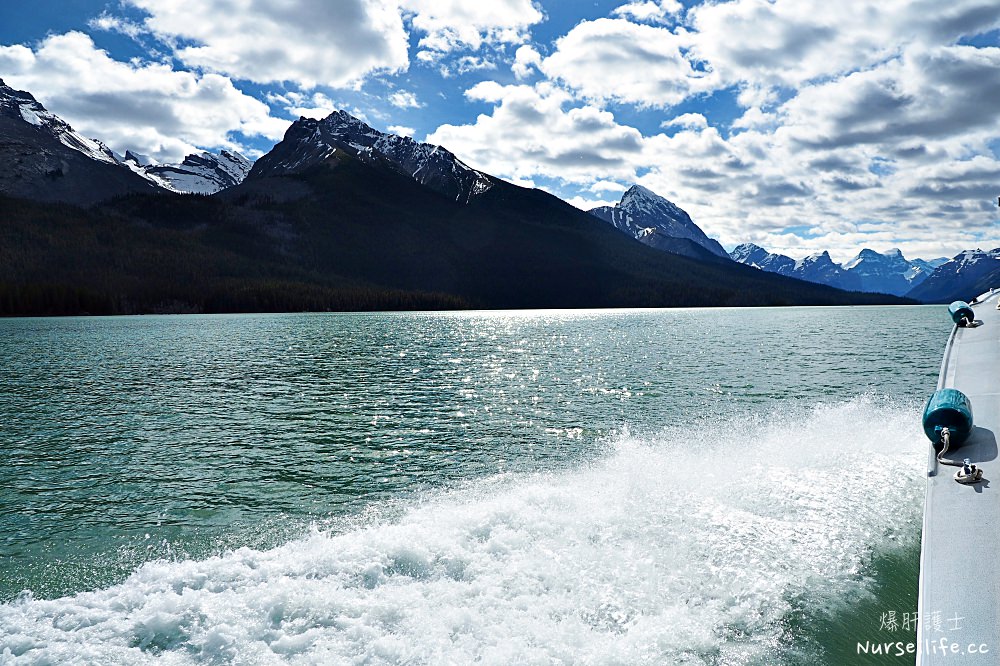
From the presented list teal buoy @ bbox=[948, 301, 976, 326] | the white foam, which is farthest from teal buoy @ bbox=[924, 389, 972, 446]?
teal buoy @ bbox=[948, 301, 976, 326]

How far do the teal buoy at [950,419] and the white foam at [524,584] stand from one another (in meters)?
2.40

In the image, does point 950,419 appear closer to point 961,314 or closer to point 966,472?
point 966,472

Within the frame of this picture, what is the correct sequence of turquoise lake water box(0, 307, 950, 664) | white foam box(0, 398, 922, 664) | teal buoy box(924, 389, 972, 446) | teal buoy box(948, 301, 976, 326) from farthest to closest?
teal buoy box(948, 301, 976, 326)
teal buoy box(924, 389, 972, 446)
turquoise lake water box(0, 307, 950, 664)
white foam box(0, 398, 922, 664)

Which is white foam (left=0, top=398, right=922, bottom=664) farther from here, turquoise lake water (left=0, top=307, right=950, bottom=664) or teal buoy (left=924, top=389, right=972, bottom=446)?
teal buoy (left=924, top=389, right=972, bottom=446)

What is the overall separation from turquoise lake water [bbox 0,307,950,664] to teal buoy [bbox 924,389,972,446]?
2.42m

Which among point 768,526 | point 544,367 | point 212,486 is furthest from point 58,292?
point 768,526

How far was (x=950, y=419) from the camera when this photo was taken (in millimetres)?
11695

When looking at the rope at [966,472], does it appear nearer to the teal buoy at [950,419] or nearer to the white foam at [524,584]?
the teal buoy at [950,419]

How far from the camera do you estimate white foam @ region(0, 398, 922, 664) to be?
28.2 ft

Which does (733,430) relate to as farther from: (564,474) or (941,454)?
(941,454)

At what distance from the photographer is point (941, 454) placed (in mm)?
11211

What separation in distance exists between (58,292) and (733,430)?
244 m

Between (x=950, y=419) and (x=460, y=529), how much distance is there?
10.9 metres

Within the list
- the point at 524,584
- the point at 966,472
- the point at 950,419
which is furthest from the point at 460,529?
the point at 950,419
